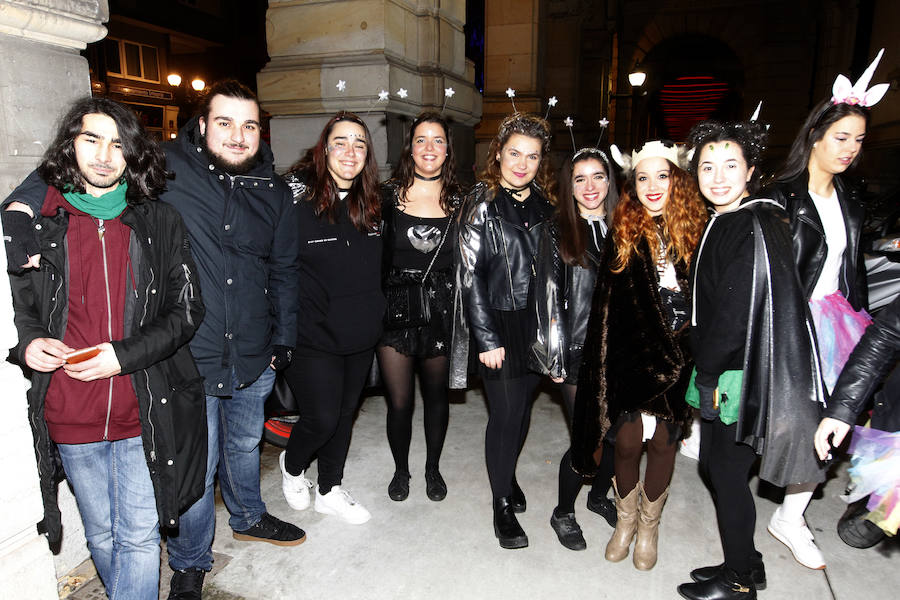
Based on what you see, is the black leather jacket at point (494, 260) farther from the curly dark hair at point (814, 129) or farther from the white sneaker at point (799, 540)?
the white sneaker at point (799, 540)

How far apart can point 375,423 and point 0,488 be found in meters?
3.07

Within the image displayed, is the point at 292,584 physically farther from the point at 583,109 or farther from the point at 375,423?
the point at 583,109

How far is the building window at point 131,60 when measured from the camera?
19031mm

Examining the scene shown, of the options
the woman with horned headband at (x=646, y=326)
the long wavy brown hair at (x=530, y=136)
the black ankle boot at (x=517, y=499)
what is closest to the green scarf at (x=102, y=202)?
the long wavy brown hair at (x=530, y=136)

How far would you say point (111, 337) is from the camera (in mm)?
2176

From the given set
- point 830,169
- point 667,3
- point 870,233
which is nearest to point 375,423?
point 830,169

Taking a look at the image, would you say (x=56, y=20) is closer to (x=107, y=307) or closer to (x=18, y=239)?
(x=18, y=239)

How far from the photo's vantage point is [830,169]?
285cm

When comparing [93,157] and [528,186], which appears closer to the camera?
[93,157]

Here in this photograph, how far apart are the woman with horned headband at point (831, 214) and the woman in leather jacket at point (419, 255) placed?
1.77m

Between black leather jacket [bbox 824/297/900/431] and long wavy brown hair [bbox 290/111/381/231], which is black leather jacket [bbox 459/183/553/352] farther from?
black leather jacket [bbox 824/297/900/431]

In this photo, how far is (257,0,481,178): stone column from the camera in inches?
206

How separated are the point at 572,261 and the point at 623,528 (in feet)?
4.86

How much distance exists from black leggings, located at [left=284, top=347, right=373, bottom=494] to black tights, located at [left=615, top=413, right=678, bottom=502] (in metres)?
1.50
